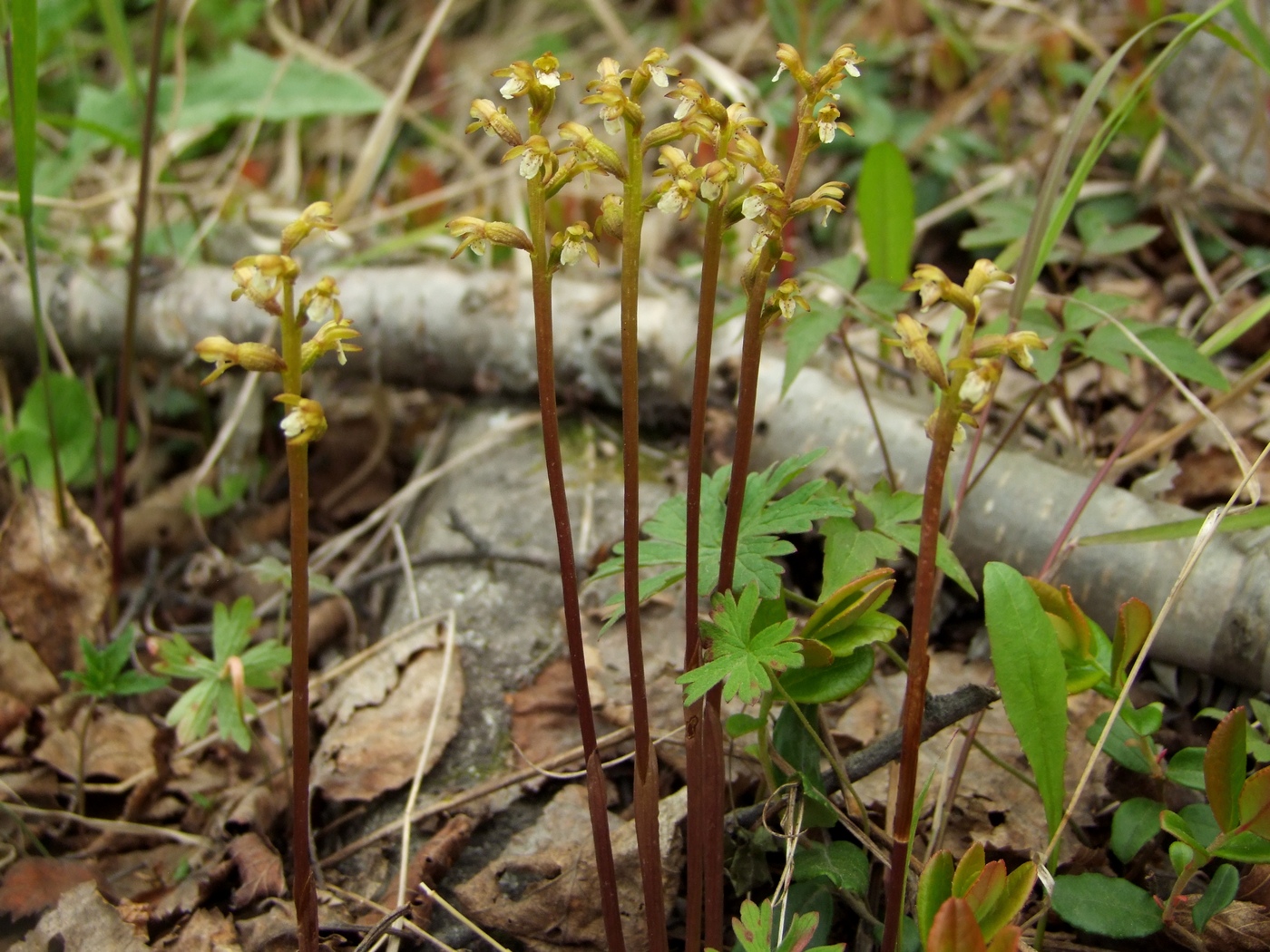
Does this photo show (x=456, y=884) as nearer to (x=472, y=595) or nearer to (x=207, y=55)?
(x=472, y=595)

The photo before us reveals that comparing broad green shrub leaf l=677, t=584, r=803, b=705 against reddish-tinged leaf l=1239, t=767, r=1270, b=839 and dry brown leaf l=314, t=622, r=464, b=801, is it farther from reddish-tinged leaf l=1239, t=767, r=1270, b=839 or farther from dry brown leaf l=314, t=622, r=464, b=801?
dry brown leaf l=314, t=622, r=464, b=801

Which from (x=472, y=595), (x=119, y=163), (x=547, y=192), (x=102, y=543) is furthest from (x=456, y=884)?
(x=119, y=163)

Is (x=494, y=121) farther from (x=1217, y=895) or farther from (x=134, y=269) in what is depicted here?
(x=134, y=269)

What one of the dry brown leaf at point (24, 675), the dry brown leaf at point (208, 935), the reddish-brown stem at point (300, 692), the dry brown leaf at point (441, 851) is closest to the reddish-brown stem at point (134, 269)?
the dry brown leaf at point (24, 675)

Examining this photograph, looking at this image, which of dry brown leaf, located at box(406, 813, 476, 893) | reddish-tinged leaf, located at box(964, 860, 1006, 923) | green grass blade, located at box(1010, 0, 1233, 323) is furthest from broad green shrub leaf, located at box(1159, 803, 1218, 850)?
dry brown leaf, located at box(406, 813, 476, 893)

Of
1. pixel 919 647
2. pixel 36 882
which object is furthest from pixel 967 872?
pixel 36 882

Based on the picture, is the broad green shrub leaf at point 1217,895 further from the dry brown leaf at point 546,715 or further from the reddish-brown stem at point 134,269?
the reddish-brown stem at point 134,269

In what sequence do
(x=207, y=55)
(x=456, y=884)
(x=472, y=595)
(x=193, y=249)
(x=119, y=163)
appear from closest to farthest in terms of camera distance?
(x=456, y=884) → (x=472, y=595) → (x=193, y=249) → (x=119, y=163) → (x=207, y=55)
